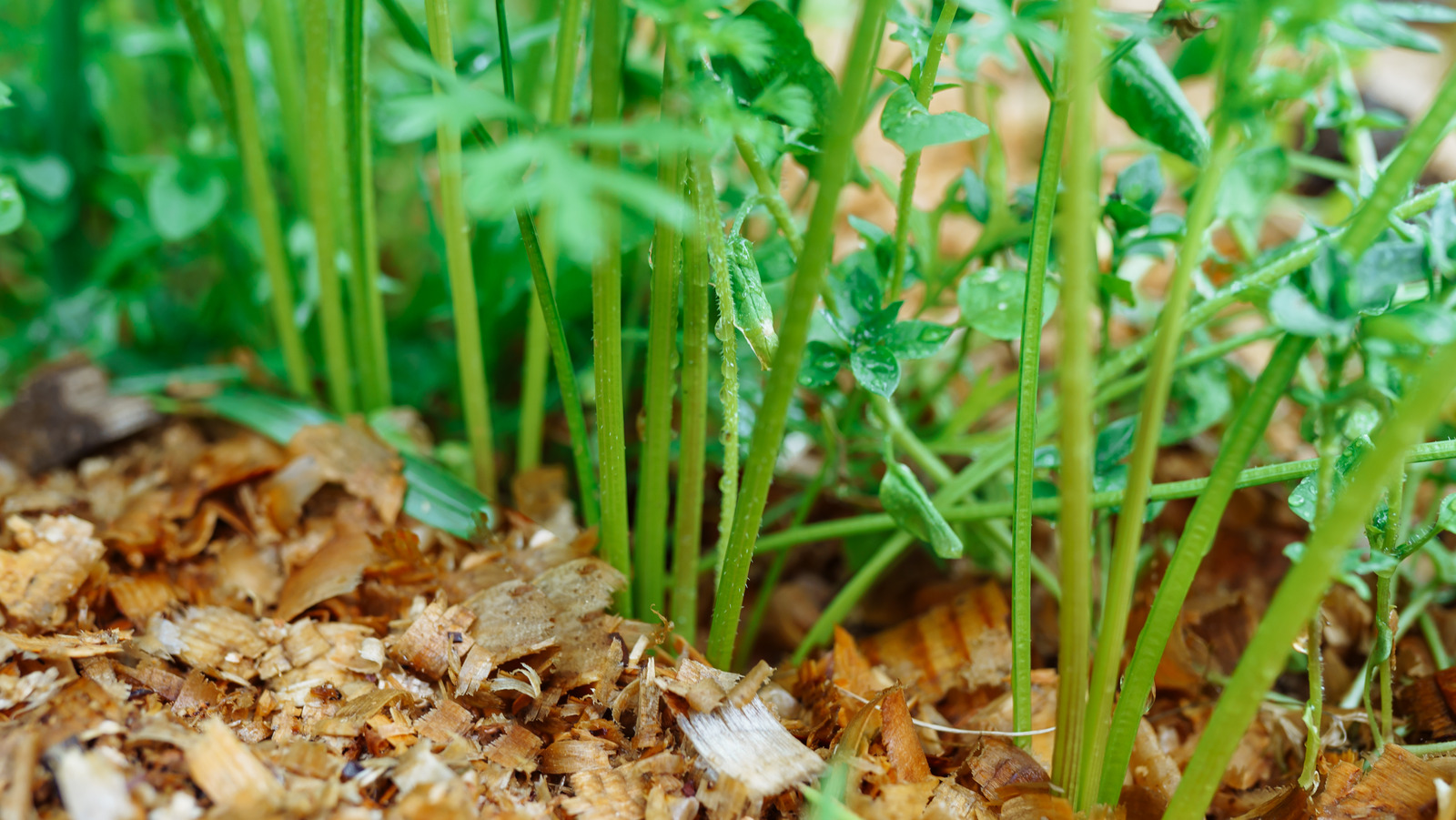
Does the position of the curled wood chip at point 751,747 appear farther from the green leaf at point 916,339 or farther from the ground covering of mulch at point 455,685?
the green leaf at point 916,339

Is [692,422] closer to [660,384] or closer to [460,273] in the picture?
[660,384]

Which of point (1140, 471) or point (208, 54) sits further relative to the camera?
point (208, 54)

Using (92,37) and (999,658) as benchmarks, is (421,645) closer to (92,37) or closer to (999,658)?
(999,658)

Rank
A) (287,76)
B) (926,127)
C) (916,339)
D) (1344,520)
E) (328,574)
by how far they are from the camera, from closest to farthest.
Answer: (1344,520) < (926,127) < (916,339) < (328,574) < (287,76)

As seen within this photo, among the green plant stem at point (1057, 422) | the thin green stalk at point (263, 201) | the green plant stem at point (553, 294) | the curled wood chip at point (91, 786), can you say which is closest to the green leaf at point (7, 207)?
the thin green stalk at point (263, 201)

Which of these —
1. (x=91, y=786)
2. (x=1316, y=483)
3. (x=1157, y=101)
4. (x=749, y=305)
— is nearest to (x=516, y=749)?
(x=91, y=786)

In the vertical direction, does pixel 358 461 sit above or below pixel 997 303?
below
